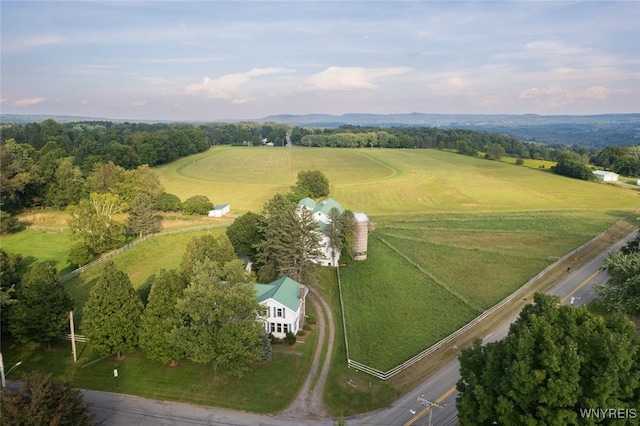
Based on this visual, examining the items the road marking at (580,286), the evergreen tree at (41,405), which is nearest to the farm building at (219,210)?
the evergreen tree at (41,405)

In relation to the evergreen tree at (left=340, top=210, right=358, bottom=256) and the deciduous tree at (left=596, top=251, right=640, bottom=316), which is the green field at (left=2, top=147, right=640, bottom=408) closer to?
the evergreen tree at (left=340, top=210, right=358, bottom=256)

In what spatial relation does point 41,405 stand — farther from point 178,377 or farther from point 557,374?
point 557,374

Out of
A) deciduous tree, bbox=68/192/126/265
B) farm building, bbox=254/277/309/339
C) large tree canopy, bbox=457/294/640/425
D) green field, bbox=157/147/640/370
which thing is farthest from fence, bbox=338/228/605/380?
deciduous tree, bbox=68/192/126/265

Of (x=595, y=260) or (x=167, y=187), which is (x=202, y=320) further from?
(x=167, y=187)

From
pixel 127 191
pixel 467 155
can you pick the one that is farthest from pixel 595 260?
pixel 467 155

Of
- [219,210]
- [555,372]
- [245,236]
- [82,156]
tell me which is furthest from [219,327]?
[82,156]

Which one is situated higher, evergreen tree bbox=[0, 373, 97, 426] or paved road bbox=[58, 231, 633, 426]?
evergreen tree bbox=[0, 373, 97, 426]
